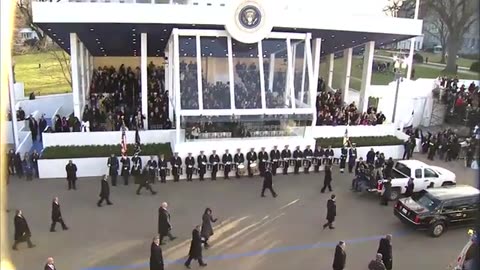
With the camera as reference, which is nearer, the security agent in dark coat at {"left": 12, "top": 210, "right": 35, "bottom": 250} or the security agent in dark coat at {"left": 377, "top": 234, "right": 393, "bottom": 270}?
the security agent in dark coat at {"left": 377, "top": 234, "right": 393, "bottom": 270}

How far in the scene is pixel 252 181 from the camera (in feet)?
55.9

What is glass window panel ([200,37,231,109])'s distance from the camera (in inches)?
722

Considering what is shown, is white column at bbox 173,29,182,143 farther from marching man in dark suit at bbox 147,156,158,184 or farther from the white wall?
marching man in dark suit at bbox 147,156,158,184

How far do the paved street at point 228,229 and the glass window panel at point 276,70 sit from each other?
4041 mm

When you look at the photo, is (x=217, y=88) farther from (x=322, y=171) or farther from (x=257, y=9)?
(x=322, y=171)

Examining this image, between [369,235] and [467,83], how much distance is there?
78.0 ft

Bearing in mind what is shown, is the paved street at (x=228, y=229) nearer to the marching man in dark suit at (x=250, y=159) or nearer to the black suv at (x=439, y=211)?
the black suv at (x=439, y=211)

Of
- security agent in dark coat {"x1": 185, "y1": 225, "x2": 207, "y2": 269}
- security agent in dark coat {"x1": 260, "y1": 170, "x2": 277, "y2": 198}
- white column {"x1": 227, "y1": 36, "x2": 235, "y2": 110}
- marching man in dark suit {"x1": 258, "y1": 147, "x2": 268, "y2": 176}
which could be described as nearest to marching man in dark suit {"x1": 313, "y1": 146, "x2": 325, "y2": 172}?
marching man in dark suit {"x1": 258, "y1": 147, "x2": 268, "y2": 176}

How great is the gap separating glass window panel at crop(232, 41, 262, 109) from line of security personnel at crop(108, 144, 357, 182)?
228cm

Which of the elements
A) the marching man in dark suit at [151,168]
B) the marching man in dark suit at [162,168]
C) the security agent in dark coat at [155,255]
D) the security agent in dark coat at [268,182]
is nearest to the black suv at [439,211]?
the security agent in dark coat at [268,182]

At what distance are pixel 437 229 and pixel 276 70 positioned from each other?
9554 millimetres

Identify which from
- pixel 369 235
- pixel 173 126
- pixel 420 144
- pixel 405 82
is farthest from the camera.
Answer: pixel 405 82

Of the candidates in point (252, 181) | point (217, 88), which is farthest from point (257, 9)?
point (252, 181)

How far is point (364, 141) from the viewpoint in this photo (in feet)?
66.4
